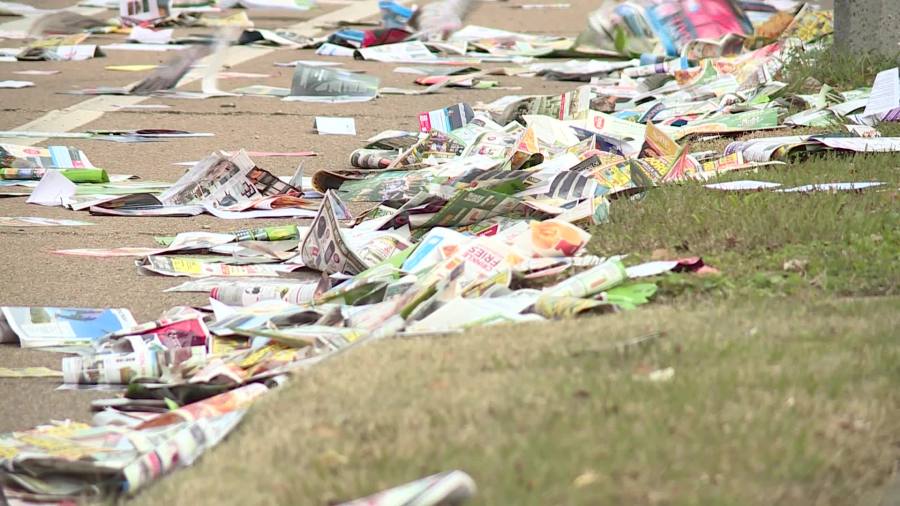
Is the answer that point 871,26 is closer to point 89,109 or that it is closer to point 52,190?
point 52,190

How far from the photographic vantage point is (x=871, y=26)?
7.32 meters

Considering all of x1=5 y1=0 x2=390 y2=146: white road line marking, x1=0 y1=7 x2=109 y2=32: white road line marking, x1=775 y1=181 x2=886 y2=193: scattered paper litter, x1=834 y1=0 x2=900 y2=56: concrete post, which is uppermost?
x1=775 y1=181 x2=886 y2=193: scattered paper litter

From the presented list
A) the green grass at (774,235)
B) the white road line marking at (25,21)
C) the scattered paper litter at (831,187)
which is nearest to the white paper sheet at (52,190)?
the green grass at (774,235)

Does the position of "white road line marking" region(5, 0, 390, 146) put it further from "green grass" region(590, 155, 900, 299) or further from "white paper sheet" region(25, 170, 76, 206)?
"green grass" region(590, 155, 900, 299)

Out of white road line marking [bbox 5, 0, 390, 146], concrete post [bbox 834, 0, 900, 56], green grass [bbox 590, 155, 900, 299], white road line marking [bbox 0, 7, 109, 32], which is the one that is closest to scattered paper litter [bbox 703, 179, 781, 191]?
green grass [bbox 590, 155, 900, 299]

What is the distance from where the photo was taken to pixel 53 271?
16.0 ft

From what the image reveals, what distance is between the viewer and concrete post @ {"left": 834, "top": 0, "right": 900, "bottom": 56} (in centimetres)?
727

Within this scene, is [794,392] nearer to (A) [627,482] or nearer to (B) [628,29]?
(A) [627,482]

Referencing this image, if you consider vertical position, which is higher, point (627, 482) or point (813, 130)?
point (627, 482)

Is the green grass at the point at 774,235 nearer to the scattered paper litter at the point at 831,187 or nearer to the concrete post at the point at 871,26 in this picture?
the scattered paper litter at the point at 831,187

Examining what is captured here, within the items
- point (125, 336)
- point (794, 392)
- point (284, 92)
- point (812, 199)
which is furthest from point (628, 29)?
point (794, 392)

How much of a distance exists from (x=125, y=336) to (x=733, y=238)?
1.82 m

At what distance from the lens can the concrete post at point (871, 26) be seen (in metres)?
7.27

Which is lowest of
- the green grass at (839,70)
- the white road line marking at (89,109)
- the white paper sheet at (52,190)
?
the white road line marking at (89,109)
